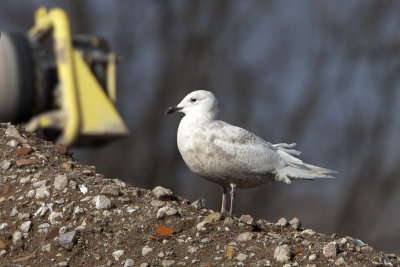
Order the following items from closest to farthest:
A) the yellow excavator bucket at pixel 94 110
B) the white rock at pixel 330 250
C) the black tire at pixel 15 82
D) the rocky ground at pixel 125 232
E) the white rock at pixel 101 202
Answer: the rocky ground at pixel 125 232 → the white rock at pixel 330 250 → the white rock at pixel 101 202 → the black tire at pixel 15 82 → the yellow excavator bucket at pixel 94 110

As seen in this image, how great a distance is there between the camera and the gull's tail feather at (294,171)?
4.66 m

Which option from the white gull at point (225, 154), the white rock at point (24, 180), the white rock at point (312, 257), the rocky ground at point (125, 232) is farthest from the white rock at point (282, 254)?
the white rock at point (24, 180)

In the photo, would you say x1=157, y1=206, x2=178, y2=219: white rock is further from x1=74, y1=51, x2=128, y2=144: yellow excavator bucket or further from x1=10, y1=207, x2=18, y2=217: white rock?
x1=74, y1=51, x2=128, y2=144: yellow excavator bucket

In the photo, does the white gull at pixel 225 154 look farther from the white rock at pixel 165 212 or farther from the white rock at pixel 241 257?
the white rock at pixel 241 257

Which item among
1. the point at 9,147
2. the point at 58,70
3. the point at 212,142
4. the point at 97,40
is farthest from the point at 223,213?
the point at 97,40

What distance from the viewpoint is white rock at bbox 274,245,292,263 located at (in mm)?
3908

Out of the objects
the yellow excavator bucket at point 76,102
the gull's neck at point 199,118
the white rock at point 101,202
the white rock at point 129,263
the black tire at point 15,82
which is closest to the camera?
the white rock at point 129,263

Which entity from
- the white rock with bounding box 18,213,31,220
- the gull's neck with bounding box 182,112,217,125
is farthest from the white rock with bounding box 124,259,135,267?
the gull's neck with bounding box 182,112,217,125

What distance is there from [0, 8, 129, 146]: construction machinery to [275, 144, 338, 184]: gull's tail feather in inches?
125

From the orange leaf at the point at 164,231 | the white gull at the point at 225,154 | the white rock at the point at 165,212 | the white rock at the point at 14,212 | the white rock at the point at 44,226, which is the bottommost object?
the white rock at the point at 44,226

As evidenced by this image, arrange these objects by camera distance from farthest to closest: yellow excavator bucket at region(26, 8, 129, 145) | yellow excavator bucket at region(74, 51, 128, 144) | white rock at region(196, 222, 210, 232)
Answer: yellow excavator bucket at region(74, 51, 128, 144), yellow excavator bucket at region(26, 8, 129, 145), white rock at region(196, 222, 210, 232)

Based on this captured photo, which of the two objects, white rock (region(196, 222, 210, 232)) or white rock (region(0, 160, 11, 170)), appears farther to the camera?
white rock (region(0, 160, 11, 170))

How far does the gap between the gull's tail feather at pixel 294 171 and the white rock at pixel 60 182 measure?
1172mm

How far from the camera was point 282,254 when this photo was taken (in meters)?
3.92
